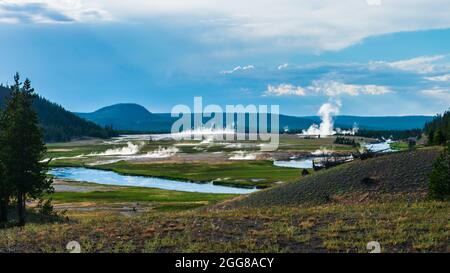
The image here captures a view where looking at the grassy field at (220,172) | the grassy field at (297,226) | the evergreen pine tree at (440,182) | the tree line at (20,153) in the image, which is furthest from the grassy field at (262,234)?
the grassy field at (220,172)

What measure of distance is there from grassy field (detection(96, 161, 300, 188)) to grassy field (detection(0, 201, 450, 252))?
73598mm

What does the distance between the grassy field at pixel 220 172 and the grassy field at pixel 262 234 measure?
7360 centimetres

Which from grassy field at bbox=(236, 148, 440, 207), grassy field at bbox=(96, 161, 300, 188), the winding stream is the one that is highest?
grassy field at bbox=(236, 148, 440, 207)

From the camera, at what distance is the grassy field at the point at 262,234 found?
19.9 metres

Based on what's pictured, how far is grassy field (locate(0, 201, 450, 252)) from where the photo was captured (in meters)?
19.9

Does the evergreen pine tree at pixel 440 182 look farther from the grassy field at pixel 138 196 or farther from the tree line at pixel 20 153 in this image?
the grassy field at pixel 138 196


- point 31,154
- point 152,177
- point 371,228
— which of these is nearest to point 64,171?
point 152,177

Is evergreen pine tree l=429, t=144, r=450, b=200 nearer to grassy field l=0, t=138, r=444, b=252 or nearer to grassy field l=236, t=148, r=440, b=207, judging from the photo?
grassy field l=0, t=138, r=444, b=252

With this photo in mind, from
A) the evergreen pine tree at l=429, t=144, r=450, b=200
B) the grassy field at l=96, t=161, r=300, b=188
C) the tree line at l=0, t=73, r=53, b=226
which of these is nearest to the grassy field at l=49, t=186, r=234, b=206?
the grassy field at l=96, t=161, r=300, b=188

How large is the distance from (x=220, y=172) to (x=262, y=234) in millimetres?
115554

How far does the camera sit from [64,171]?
506 ft

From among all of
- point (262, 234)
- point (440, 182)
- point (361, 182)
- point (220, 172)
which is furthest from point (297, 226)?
point (220, 172)
